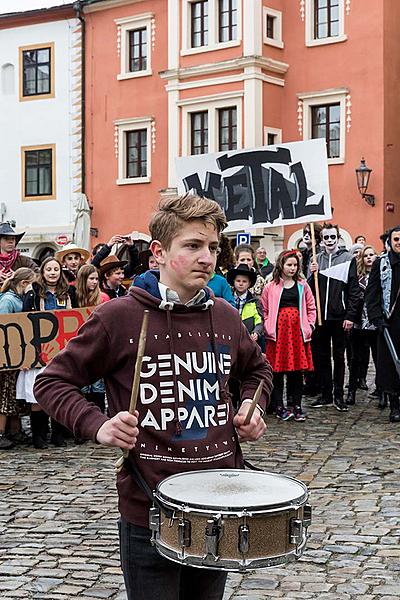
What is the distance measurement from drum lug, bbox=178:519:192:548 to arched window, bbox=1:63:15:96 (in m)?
34.5

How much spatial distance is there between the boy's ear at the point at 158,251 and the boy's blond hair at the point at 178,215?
14 millimetres

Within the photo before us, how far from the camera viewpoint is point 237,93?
95.7 feet

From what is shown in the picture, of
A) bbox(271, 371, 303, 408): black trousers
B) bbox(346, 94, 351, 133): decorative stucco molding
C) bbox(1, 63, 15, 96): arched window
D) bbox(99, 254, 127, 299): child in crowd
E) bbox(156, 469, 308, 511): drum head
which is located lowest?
bbox(271, 371, 303, 408): black trousers

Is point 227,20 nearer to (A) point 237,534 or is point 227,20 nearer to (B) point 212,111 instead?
(B) point 212,111

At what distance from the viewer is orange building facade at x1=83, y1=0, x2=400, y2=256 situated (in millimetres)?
27828

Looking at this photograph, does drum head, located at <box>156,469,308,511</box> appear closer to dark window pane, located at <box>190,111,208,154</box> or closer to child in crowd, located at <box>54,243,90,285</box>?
child in crowd, located at <box>54,243,90,285</box>

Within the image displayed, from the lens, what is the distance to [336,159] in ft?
92.9

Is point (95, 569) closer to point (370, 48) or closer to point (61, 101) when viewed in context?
point (370, 48)

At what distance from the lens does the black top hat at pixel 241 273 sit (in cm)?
1082

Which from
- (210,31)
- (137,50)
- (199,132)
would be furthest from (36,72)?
(210,31)

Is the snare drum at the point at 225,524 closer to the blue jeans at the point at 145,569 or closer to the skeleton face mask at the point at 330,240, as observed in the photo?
the blue jeans at the point at 145,569

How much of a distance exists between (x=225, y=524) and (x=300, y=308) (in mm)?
8306

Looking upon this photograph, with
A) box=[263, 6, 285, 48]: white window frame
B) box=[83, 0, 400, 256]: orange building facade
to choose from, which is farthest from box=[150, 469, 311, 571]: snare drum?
box=[263, 6, 285, 48]: white window frame

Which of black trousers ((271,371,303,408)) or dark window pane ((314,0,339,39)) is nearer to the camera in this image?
black trousers ((271,371,303,408))
